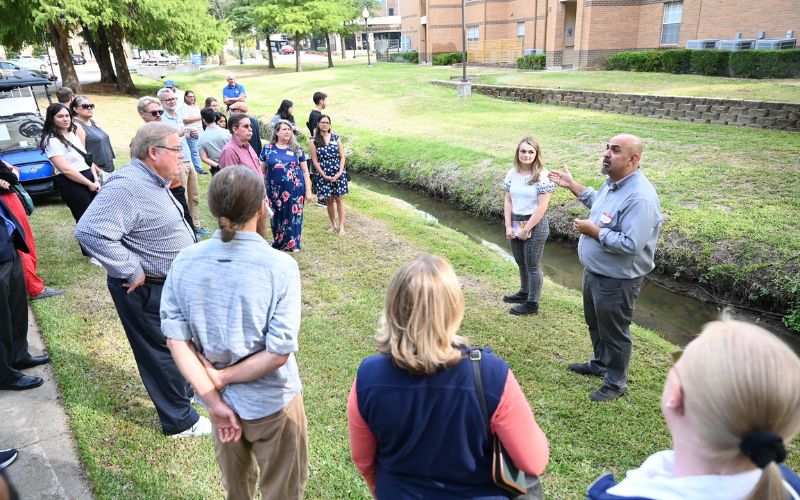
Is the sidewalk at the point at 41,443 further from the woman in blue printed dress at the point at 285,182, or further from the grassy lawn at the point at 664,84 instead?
the grassy lawn at the point at 664,84

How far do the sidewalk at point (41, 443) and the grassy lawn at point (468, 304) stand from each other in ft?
0.28

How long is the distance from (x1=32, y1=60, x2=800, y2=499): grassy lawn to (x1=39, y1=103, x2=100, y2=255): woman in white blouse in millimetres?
955

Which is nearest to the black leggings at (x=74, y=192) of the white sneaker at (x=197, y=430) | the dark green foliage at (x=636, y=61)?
the white sneaker at (x=197, y=430)

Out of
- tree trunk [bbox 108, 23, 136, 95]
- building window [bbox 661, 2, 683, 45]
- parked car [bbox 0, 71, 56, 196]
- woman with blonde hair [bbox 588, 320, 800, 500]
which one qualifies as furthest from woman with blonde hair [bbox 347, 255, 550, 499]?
tree trunk [bbox 108, 23, 136, 95]

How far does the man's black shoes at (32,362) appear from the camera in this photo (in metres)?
4.22

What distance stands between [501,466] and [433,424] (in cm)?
27

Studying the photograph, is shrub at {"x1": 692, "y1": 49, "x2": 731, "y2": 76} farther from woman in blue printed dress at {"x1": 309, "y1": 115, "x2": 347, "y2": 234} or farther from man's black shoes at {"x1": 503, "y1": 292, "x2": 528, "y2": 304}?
man's black shoes at {"x1": 503, "y1": 292, "x2": 528, "y2": 304}

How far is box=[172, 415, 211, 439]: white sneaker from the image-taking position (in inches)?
139

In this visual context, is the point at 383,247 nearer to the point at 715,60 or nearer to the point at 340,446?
the point at 340,446

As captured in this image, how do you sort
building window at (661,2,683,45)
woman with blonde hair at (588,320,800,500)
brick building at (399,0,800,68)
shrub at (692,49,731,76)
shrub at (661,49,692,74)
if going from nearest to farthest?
woman with blonde hair at (588,320,800,500)
shrub at (692,49,731,76)
brick building at (399,0,800,68)
shrub at (661,49,692,74)
building window at (661,2,683,45)

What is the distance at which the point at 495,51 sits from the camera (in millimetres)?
33812

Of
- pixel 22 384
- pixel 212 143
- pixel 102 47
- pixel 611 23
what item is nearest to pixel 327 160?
pixel 212 143

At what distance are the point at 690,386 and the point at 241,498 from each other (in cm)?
225

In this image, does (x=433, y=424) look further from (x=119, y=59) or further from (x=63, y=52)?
(x=119, y=59)
